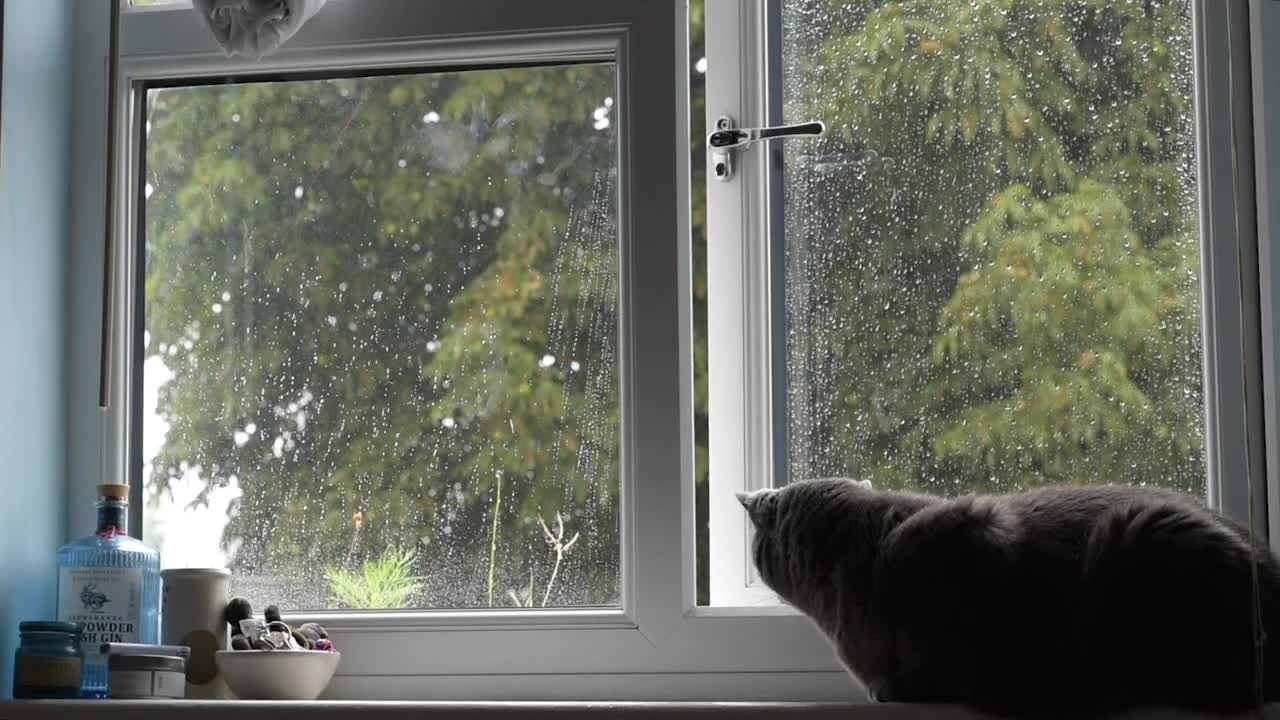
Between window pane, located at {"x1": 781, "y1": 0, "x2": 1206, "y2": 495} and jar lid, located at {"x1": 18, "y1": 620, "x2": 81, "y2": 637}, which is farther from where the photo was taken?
window pane, located at {"x1": 781, "y1": 0, "x2": 1206, "y2": 495}

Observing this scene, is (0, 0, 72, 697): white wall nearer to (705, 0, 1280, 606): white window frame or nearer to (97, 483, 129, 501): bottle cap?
(97, 483, 129, 501): bottle cap

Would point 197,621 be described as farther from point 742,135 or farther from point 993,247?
point 993,247

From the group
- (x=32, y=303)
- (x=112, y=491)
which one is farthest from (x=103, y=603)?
(x=32, y=303)

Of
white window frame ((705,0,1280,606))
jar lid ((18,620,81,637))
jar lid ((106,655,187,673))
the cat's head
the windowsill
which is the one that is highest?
white window frame ((705,0,1280,606))

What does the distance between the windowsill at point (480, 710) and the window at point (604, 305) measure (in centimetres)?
28

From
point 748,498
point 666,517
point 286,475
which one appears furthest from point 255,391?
point 748,498

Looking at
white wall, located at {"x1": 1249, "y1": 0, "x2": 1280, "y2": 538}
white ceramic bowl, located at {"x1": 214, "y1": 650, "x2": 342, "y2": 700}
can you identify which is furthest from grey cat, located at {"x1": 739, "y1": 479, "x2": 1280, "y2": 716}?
white ceramic bowl, located at {"x1": 214, "y1": 650, "x2": 342, "y2": 700}

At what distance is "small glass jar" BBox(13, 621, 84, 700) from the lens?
1.38 m

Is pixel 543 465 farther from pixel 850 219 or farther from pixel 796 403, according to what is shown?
pixel 850 219

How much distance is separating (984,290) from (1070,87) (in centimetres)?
24

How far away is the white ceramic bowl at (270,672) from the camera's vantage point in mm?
1431

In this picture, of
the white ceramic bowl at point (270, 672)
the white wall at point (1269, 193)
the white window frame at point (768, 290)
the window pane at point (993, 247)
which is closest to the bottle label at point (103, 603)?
the white ceramic bowl at point (270, 672)

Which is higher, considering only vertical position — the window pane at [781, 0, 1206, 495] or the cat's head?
the window pane at [781, 0, 1206, 495]

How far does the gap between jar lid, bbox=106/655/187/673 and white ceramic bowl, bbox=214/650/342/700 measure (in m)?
0.05
